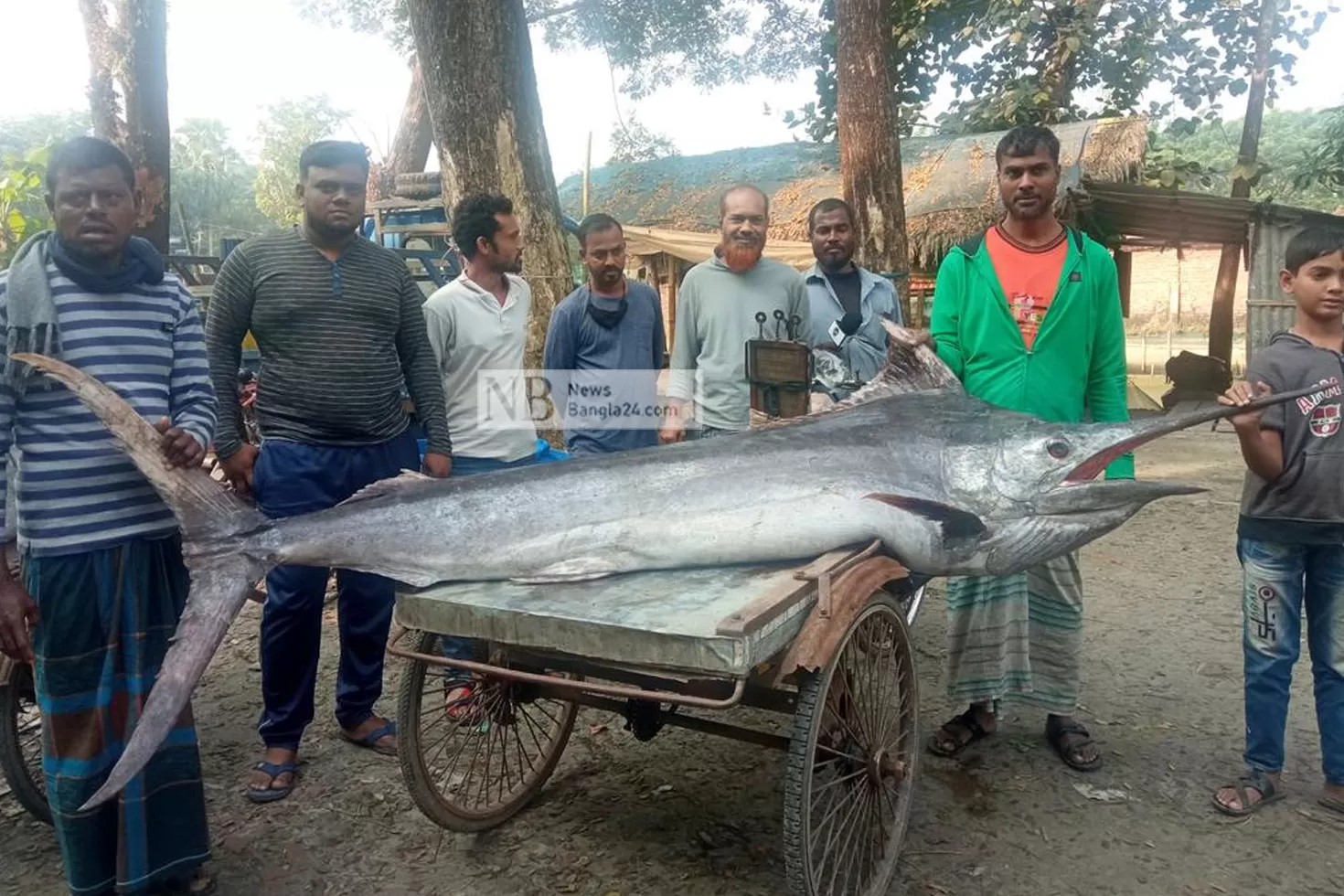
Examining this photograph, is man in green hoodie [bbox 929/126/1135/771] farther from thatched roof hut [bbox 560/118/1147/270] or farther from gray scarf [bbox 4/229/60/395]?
thatched roof hut [bbox 560/118/1147/270]

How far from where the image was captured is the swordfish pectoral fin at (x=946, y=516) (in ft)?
8.22

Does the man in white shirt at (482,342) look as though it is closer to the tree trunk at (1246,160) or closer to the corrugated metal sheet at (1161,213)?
the corrugated metal sheet at (1161,213)

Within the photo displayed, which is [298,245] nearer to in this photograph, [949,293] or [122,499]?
[122,499]

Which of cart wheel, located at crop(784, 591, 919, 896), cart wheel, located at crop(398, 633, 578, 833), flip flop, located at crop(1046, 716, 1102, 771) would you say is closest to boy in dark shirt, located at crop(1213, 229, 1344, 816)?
flip flop, located at crop(1046, 716, 1102, 771)

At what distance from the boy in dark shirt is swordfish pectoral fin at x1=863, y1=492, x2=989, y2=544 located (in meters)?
0.88

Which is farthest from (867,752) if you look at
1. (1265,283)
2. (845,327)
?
(1265,283)

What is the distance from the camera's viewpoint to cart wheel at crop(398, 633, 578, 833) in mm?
2611

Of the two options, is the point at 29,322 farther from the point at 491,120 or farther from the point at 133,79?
the point at 133,79

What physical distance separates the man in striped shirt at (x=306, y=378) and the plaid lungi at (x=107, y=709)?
70cm

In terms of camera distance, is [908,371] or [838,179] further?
[838,179]

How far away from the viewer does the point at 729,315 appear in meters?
3.93

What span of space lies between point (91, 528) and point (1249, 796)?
11.5ft

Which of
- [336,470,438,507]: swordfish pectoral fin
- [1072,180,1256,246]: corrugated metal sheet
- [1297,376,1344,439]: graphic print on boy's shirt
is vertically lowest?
[336,470,438,507]: swordfish pectoral fin

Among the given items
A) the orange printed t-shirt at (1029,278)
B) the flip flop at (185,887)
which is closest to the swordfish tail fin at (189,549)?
the flip flop at (185,887)
